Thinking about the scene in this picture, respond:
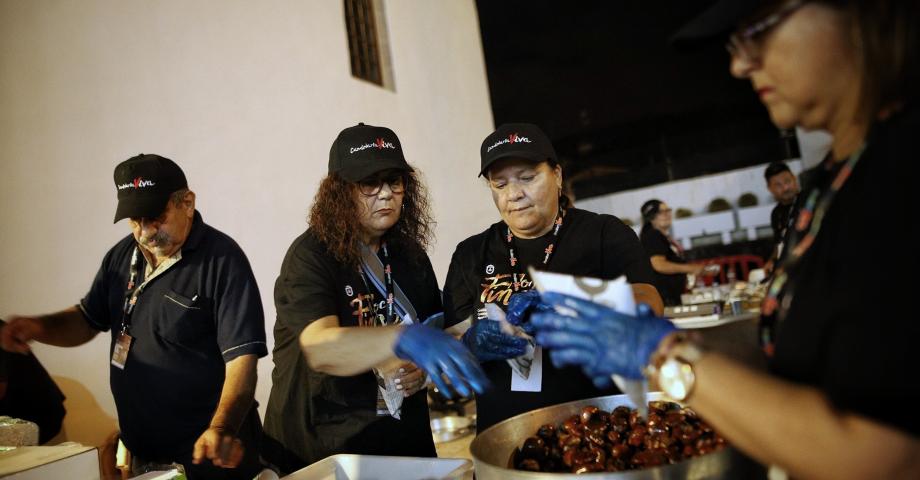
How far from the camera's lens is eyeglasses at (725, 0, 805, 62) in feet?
2.69

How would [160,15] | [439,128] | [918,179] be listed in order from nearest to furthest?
[918,179], [160,15], [439,128]

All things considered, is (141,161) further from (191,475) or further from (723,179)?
(723,179)

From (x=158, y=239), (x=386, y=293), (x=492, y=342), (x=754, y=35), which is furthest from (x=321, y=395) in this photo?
(x=754, y=35)

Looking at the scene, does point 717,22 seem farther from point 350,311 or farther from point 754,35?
point 350,311

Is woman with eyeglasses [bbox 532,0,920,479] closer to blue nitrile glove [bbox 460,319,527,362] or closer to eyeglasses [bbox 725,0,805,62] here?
eyeglasses [bbox 725,0,805,62]

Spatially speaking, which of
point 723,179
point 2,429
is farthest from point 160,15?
point 723,179

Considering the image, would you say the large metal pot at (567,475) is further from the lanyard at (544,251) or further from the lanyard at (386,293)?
the lanyard at (386,293)

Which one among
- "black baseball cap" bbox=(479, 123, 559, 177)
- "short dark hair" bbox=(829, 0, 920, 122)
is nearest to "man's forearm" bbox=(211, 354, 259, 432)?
"black baseball cap" bbox=(479, 123, 559, 177)

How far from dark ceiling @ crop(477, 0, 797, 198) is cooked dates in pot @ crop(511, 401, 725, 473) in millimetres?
12329

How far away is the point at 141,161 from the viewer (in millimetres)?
2225

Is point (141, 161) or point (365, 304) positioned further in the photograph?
point (141, 161)

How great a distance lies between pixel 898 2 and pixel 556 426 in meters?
1.06

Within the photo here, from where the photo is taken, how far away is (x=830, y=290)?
747 mm

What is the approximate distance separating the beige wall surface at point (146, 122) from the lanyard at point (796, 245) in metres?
3.46
